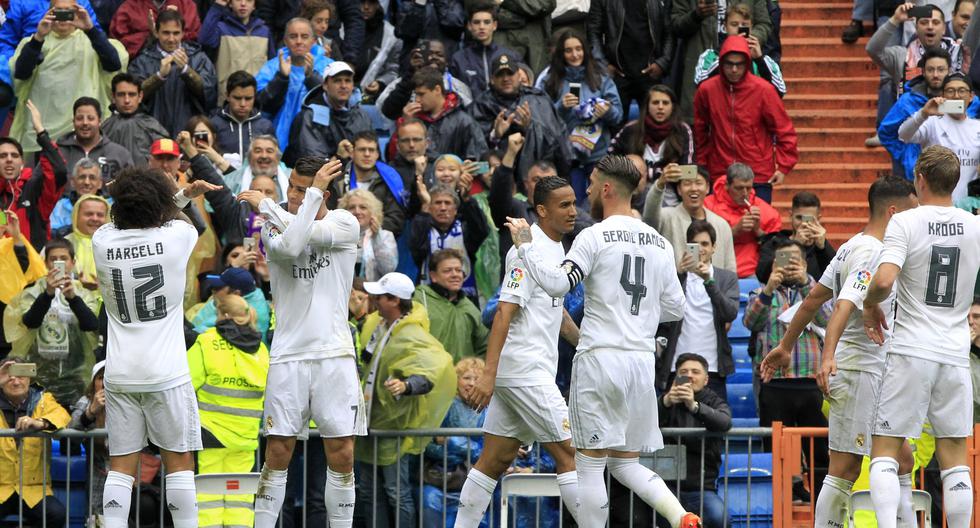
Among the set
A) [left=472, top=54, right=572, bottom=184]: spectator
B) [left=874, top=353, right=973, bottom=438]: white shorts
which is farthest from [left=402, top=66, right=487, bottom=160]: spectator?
[left=874, top=353, right=973, bottom=438]: white shorts

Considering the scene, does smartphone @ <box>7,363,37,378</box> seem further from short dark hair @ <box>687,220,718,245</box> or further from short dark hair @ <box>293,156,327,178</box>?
short dark hair @ <box>687,220,718,245</box>

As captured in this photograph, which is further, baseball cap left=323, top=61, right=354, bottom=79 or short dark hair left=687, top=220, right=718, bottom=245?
baseball cap left=323, top=61, right=354, bottom=79

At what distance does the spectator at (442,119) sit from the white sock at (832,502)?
581 centimetres

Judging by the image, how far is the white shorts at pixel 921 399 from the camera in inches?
388

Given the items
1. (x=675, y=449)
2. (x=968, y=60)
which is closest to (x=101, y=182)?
(x=675, y=449)

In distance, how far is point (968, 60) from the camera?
16.9 meters

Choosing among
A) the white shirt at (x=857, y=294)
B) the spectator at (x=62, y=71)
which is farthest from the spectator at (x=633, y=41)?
the white shirt at (x=857, y=294)

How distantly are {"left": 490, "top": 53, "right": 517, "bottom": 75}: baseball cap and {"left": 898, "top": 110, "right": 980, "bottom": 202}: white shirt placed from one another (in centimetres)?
380

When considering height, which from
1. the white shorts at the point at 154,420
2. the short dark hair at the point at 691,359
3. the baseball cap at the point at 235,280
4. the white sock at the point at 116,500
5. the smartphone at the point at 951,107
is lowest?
the white sock at the point at 116,500

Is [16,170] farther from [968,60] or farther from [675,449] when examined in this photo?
[968,60]

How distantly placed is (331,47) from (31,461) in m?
6.35

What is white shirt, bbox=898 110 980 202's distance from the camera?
50.9 feet

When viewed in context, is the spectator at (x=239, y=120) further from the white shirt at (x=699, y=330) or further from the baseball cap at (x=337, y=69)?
the white shirt at (x=699, y=330)

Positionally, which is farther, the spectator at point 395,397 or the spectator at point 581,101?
the spectator at point 581,101
